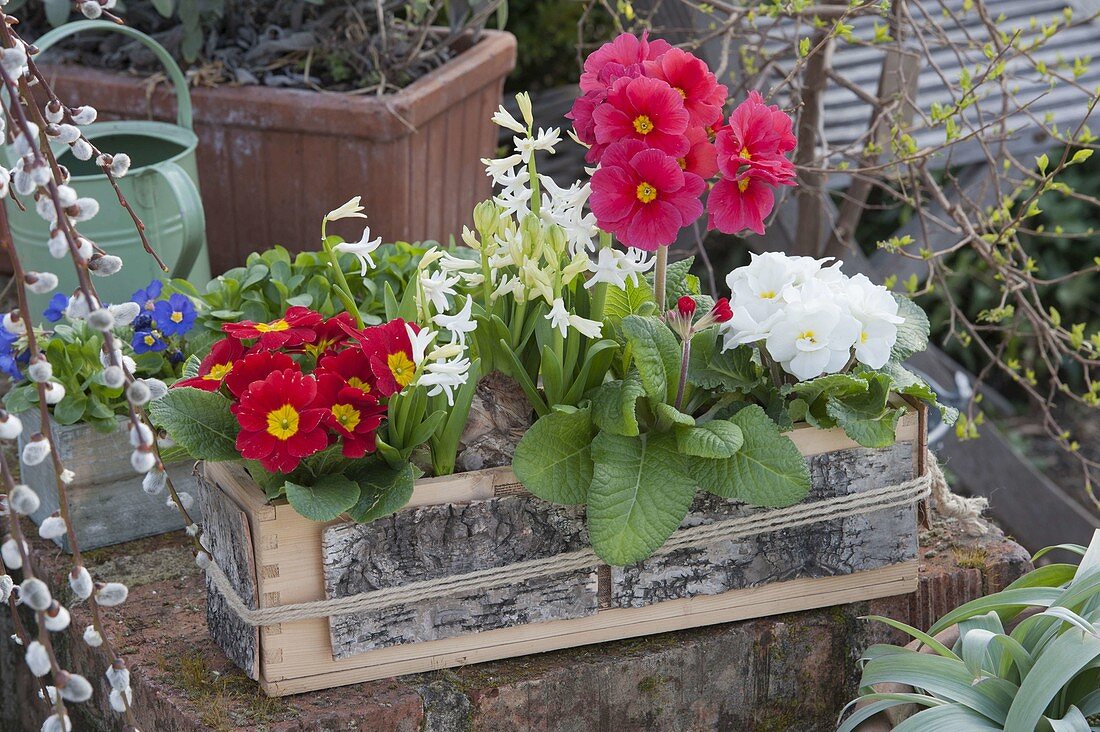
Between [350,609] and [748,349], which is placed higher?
[748,349]

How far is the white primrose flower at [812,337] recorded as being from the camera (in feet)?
4.13

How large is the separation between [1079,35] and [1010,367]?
1409 millimetres

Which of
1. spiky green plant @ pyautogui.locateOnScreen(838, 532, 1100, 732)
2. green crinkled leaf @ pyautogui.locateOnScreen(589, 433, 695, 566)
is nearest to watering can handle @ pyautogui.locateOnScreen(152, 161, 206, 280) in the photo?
green crinkled leaf @ pyautogui.locateOnScreen(589, 433, 695, 566)

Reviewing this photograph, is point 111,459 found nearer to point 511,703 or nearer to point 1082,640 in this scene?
point 511,703

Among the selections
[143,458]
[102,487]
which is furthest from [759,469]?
[102,487]

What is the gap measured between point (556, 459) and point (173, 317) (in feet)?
2.09

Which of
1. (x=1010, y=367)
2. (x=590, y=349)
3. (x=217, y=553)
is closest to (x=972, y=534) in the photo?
(x=1010, y=367)

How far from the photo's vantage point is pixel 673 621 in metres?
1.42

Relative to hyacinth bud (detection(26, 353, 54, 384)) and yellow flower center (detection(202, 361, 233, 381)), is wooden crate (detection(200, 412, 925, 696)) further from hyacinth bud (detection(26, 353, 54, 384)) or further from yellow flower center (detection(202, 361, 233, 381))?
hyacinth bud (detection(26, 353, 54, 384))

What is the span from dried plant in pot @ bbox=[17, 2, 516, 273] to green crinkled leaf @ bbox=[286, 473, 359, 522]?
4.21 ft

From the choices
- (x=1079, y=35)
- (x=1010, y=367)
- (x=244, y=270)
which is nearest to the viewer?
(x=244, y=270)

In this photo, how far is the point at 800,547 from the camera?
142 cm

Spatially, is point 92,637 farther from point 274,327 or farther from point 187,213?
point 187,213

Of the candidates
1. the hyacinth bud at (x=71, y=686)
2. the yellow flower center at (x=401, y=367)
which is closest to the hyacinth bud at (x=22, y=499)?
the hyacinth bud at (x=71, y=686)
